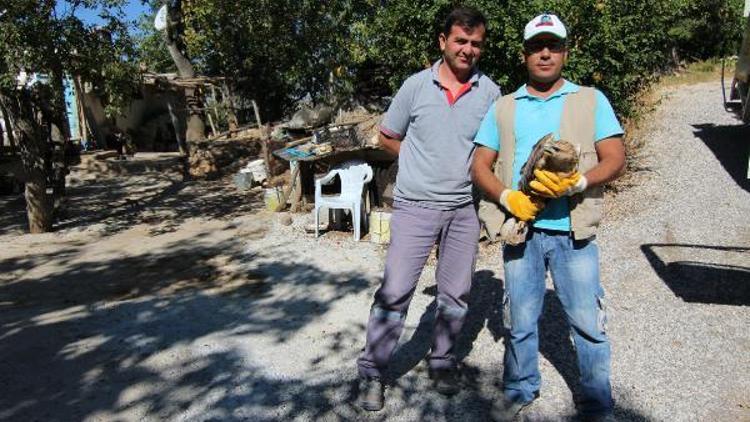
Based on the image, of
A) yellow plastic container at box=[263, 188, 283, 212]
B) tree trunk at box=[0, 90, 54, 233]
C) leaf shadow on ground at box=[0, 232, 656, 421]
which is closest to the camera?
leaf shadow on ground at box=[0, 232, 656, 421]

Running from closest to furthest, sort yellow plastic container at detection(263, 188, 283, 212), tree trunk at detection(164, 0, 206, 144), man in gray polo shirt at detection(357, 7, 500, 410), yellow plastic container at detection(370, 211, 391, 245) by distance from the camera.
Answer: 1. man in gray polo shirt at detection(357, 7, 500, 410)
2. yellow plastic container at detection(370, 211, 391, 245)
3. yellow plastic container at detection(263, 188, 283, 212)
4. tree trunk at detection(164, 0, 206, 144)

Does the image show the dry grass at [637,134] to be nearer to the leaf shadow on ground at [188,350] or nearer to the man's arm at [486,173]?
the leaf shadow on ground at [188,350]

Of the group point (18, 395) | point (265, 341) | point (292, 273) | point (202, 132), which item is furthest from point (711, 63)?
point (18, 395)

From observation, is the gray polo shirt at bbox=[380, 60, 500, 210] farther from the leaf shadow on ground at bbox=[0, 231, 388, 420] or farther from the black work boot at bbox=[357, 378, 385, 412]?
the leaf shadow on ground at bbox=[0, 231, 388, 420]

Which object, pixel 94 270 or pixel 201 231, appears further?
pixel 201 231

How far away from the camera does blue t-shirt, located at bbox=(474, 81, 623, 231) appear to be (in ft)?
7.64

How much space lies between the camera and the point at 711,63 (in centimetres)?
2092

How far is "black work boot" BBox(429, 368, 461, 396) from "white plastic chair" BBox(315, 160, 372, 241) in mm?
3696

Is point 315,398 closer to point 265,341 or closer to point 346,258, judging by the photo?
point 265,341

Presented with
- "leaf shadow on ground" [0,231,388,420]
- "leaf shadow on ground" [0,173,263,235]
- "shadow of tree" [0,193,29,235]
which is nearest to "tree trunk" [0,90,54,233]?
"leaf shadow on ground" [0,173,263,235]

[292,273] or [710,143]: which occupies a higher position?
[710,143]

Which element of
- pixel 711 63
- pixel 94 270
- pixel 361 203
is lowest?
pixel 94 270

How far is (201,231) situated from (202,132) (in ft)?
31.1

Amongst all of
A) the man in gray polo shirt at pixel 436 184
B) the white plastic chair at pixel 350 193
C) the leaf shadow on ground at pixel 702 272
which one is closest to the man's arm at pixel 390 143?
the man in gray polo shirt at pixel 436 184
